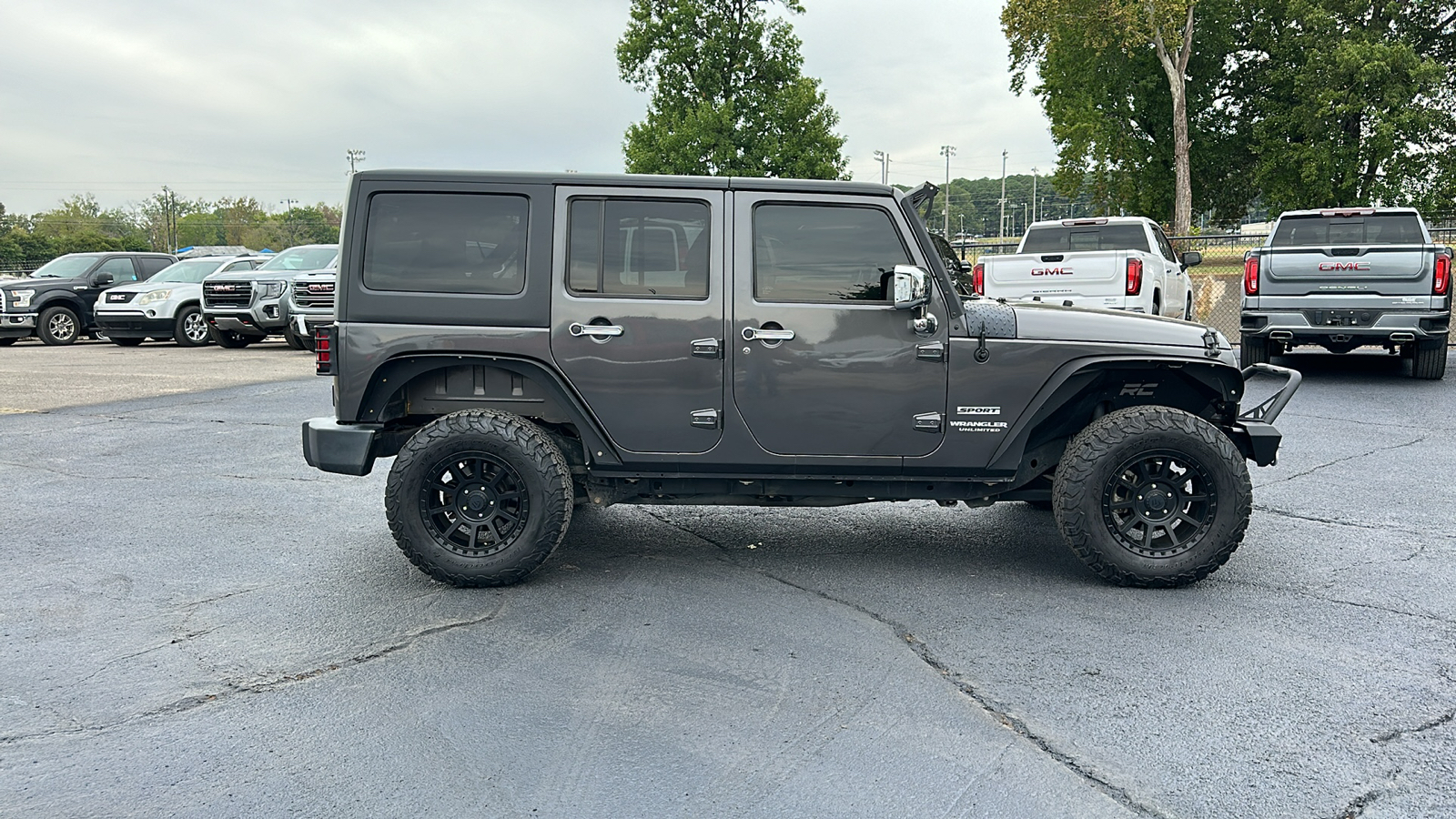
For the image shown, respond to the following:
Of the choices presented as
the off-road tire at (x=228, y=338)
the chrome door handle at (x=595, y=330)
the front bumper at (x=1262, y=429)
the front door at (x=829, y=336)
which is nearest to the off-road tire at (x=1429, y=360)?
the front bumper at (x=1262, y=429)

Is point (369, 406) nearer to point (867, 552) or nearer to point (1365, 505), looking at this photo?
point (867, 552)

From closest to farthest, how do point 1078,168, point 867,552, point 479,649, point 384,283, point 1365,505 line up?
point 479,649 < point 384,283 < point 867,552 < point 1365,505 < point 1078,168

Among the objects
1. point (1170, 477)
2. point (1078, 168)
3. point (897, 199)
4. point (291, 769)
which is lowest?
point (291, 769)

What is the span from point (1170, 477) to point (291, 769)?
3.93 metres

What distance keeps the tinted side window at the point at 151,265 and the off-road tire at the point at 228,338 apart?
2956mm

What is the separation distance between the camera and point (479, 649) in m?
4.21

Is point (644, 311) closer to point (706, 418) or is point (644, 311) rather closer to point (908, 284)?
point (706, 418)

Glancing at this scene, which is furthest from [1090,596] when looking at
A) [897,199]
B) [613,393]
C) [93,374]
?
[93,374]

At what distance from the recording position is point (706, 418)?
16.3 ft

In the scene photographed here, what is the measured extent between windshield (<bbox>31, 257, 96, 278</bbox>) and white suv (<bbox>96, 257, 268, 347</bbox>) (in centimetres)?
240

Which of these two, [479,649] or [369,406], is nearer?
[479,649]

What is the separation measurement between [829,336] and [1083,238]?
10.8m

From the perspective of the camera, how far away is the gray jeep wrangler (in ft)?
16.1

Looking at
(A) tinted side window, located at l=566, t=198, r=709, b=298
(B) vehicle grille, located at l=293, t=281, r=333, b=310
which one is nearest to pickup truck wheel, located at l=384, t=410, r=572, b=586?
(A) tinted side window, located at l=566, t=198, r=709, b=298
